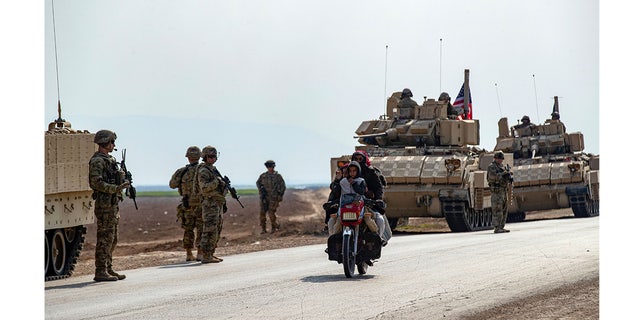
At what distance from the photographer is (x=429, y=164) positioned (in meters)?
29.0

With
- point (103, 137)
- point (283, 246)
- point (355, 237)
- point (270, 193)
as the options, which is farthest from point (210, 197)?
point (270, 193)

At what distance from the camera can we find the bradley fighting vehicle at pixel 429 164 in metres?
28.7

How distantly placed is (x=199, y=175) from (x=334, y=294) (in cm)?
617

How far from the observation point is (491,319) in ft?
35.7

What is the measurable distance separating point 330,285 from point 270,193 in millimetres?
17898

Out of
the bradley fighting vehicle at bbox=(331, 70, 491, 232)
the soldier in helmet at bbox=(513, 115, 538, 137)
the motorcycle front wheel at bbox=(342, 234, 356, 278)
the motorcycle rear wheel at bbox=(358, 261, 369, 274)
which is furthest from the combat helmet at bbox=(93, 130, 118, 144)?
the soldier in helmet at bbox=(513, 115, 538, 137)

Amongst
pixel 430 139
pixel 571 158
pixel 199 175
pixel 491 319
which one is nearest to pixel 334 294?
pixel 491 319

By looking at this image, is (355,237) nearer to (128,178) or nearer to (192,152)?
(128,178)

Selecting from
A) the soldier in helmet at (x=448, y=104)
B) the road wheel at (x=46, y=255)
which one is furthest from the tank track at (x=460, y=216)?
the road wheel at (x=46, y=255)

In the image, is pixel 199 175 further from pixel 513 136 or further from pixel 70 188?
pixel 513 136

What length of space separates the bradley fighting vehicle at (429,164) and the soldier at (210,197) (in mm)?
9721

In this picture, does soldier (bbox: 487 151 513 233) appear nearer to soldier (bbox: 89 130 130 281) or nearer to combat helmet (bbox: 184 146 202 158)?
combat helmet (bbox: 184 146 202 158)

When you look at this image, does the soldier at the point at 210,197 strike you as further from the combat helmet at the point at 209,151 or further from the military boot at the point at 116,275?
the military boot at the point at 116,275

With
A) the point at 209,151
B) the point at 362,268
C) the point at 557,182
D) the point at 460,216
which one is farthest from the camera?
the point at 557,182
